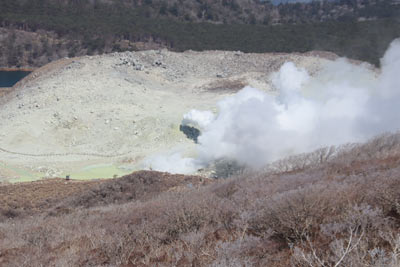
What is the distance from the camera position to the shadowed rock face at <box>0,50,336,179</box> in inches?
692

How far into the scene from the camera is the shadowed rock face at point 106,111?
17588mm

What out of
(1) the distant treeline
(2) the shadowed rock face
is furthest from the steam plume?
(1) the distant treeline

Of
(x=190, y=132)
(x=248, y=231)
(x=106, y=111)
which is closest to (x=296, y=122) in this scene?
(x=190, y=132)

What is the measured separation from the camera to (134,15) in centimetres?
8306

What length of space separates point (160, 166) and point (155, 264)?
480 inches

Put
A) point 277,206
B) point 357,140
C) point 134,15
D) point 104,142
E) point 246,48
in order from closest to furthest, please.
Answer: point 277,206, point 357,140, point 104,142, point 246,48, point 134,15

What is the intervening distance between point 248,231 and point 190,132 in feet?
45.6

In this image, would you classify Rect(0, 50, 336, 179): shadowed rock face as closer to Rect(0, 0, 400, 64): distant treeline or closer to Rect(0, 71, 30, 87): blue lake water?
Rect(0, 71, 30, 87): blue lake water

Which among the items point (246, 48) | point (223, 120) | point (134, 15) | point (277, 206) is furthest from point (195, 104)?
point (134, 15)

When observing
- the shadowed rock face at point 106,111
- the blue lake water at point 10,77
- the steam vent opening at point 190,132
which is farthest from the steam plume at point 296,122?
the blue lake water at point 10,77

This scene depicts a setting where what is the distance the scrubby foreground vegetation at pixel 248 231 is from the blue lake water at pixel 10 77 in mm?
45740

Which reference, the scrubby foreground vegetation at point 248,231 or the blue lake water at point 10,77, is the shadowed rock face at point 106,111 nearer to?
the scrubby foreground vegetation at point 248,231

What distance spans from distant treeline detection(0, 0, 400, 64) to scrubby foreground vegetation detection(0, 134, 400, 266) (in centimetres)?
4320

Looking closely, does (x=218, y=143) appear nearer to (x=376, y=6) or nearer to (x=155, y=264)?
(x=155, y=264)
